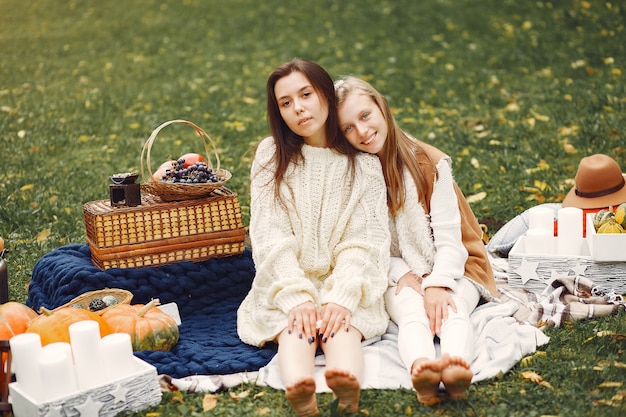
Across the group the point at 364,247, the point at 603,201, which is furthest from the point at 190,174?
the point at 603,201

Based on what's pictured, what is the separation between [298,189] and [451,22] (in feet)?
25.0

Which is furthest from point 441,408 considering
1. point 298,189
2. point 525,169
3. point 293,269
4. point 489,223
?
point 525,169

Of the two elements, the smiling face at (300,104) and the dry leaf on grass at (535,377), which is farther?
the smiling face at (300,104)

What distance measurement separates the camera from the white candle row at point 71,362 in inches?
119

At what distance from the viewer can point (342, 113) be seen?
3.87 meters

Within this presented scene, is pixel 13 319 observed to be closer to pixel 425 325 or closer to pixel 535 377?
pixel 425 325

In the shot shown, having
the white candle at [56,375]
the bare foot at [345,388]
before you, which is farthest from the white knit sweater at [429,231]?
the white candle at [56,375]

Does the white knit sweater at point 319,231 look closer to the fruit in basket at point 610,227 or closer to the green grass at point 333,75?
the green grass at point 333,75

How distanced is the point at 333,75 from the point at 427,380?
676 centimetres

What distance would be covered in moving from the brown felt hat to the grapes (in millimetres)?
2022

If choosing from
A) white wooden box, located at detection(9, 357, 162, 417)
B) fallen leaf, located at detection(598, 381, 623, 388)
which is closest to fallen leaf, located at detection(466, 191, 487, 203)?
fallen leaf, located at detection(598, 381, 623, 388)

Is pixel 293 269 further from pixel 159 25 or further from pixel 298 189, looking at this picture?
pixel 159 25

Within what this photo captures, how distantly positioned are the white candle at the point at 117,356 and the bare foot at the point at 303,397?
666 millimetres

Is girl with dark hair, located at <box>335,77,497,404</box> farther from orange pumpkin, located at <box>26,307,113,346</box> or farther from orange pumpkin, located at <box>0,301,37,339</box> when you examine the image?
Answer: orange pumpkin, located at <box>0,301,37,339</box>
